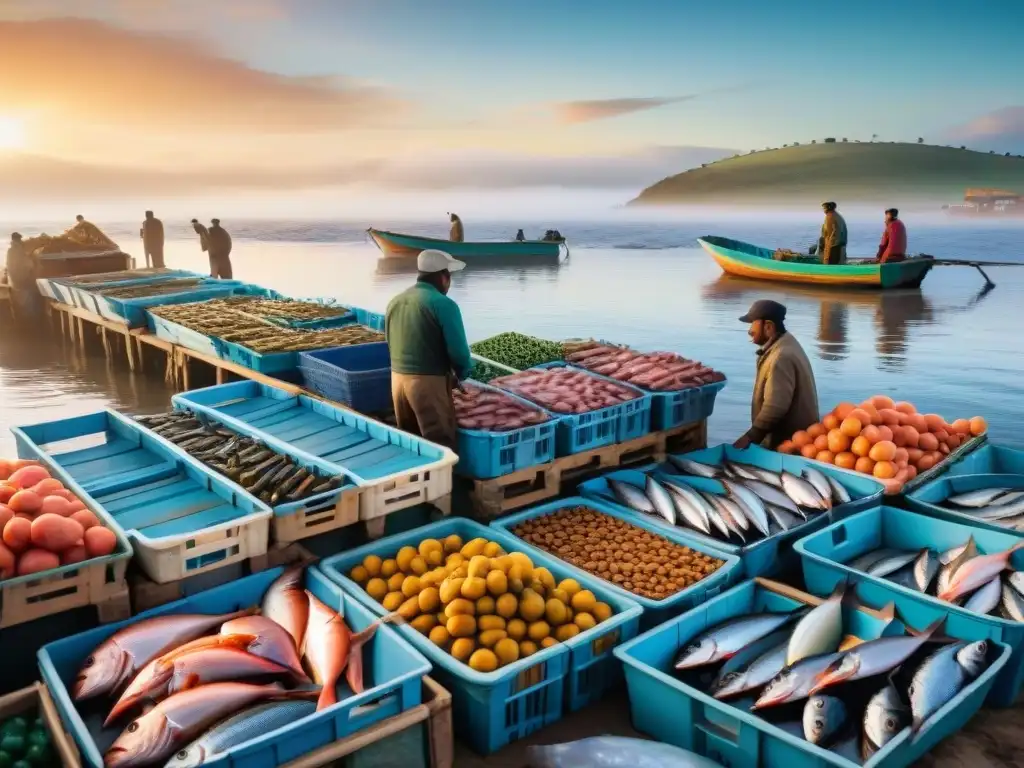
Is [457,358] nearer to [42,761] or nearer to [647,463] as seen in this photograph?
[647,463]

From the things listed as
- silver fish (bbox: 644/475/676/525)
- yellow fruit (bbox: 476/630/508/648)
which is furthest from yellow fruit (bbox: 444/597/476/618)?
silver fish (bbox: 644/475/676/525)

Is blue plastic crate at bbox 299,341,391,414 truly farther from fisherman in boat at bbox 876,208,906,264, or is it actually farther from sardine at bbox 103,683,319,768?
fisherman in boat at bbox 876,208,906,264

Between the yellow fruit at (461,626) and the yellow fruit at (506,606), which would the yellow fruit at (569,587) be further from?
the yellow fruit at (461,626)

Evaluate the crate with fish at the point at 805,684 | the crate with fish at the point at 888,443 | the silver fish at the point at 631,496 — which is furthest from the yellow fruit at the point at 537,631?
the crate with fish at the point at 888,443

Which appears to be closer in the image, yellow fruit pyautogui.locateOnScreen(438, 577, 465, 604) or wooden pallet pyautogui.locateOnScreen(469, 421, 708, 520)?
yellow fruit pyautogui.locateOnScreen(438, 577, 465, 604)

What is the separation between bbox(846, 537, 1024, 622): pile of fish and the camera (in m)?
4.16

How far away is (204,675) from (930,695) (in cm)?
295

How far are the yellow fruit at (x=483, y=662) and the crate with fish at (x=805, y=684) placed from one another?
572 millimetres

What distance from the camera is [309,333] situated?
8953 mm

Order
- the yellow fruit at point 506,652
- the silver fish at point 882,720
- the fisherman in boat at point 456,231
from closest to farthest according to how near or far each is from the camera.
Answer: the silver fish at point 882,720, the yellow fruit at point 506,652, the fisherman in boat at point 456,231

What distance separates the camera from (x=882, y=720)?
328 cm

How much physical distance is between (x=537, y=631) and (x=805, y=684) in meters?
1.16

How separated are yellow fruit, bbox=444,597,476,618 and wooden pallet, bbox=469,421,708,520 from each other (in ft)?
5.42

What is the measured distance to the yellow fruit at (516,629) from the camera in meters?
3.74
